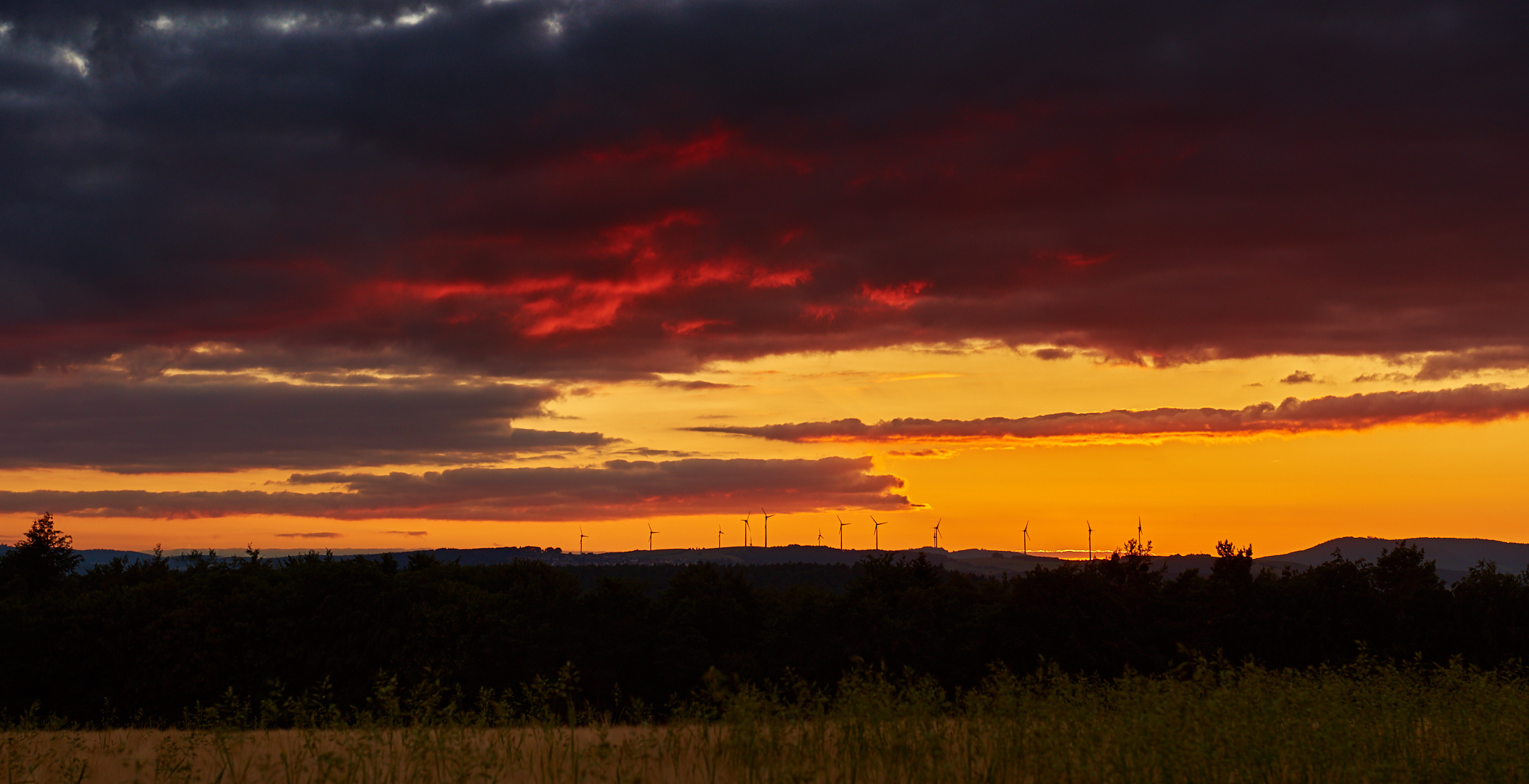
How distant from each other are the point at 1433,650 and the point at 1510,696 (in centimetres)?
3732

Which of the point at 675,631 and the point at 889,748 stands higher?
the point at 889,748

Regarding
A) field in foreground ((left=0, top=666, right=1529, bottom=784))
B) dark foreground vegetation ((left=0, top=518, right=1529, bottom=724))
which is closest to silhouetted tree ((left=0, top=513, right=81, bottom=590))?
dark foreground vegetation ((left=0, top=518, right=1529, bottom=724))

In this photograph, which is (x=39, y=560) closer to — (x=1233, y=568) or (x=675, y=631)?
Result: (x=675, y=631)

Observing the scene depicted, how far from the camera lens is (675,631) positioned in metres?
50.8

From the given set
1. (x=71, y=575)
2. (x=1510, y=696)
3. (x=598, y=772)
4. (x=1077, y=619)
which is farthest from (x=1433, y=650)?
(x=71, y=575)

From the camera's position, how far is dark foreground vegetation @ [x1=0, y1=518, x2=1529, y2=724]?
49.4 meters

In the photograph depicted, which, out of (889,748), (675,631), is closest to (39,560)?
(675,631)

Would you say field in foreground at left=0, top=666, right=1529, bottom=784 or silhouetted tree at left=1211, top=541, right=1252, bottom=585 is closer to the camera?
field in foreground at left=0, top=666, right=1529, bottom=784

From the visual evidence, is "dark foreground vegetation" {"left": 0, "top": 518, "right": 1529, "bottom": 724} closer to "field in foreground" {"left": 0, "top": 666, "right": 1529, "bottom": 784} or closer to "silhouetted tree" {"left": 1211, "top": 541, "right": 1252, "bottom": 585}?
"silhouetted tree" {"left": 1211, "top": 541, "right": 1252, "bottom": 585}

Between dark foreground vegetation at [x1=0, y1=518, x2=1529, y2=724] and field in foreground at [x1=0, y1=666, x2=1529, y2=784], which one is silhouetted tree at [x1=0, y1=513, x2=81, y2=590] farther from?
field in foreground at [x1=0, y1=666, x2=1529, y2=784]

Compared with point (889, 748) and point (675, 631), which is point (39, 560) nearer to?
point (675, 631)

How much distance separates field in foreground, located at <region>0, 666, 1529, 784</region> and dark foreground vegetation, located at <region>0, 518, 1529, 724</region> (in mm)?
34845

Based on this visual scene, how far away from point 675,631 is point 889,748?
131 feet

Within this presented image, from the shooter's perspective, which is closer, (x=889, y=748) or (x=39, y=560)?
(x=889, y=748)
